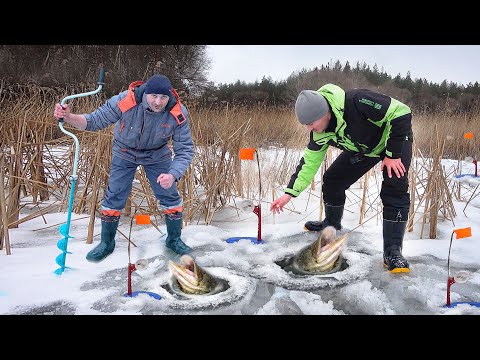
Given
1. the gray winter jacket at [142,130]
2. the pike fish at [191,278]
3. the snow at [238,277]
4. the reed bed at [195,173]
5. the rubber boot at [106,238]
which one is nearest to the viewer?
the snow at [238,277]

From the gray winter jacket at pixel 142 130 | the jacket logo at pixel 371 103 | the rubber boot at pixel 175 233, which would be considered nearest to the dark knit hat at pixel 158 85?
the gray winter jacket at pixel 142 130

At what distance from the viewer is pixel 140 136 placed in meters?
2.48

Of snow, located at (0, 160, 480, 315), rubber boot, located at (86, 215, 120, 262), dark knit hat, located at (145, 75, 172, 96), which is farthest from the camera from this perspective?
rubber boot, located at (86, 215, 120, 262)

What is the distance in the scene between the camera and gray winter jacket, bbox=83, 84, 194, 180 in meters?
2.44

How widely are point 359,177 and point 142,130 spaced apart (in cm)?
150

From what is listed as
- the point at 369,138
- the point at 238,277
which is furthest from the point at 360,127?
the point at 238,277

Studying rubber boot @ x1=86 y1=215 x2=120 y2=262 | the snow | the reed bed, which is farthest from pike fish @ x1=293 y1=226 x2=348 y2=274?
rubber boot @ x1=86 y1=215 x2=120 y2=262

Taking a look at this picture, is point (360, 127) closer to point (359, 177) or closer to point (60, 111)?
point (359, 177)

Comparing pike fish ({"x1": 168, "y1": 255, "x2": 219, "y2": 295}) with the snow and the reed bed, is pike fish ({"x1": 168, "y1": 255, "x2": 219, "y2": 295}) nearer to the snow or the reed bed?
the snow

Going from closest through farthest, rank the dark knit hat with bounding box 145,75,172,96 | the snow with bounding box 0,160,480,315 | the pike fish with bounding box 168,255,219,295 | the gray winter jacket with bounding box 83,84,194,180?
the snow with bounding box 0,160,480,315
the pike fish with bounding box 168,255,219,295
the dark knit hat with bounding box 145,75,172,96
the gray winter jacket with bounding box 83,84,194,180

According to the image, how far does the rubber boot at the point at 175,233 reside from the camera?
2.74 m

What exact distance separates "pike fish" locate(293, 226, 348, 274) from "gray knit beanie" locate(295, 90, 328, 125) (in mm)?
718

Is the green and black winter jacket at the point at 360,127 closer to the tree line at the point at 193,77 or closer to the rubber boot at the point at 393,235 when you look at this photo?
the rubber boot at the point at 393,235
